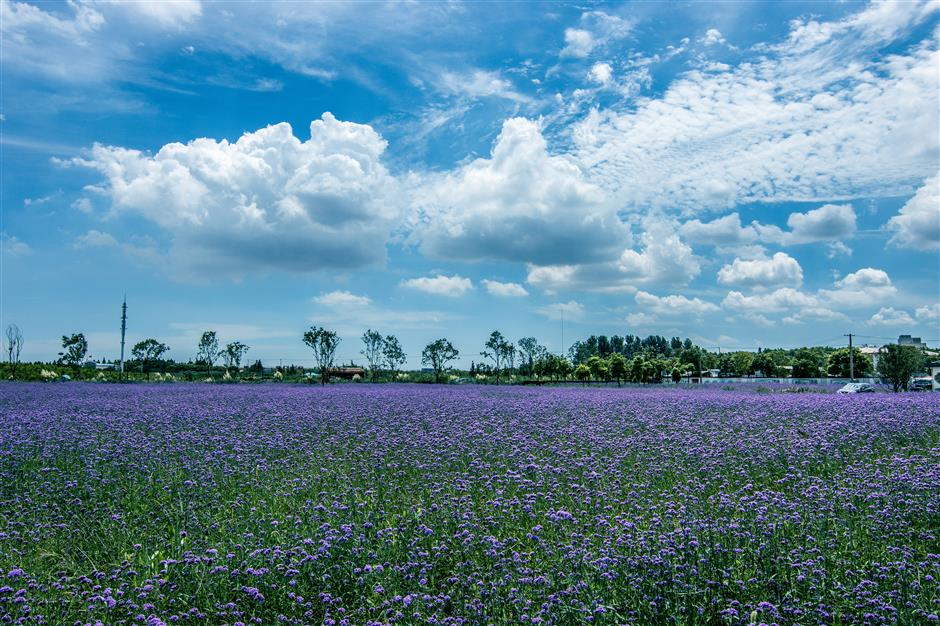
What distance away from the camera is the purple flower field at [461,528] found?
12.9 ft

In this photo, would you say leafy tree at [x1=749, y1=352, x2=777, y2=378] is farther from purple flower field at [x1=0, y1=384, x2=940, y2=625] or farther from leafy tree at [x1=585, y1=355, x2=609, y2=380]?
purple flower field at [x1=0, y1=384, x2=940, y2=625]

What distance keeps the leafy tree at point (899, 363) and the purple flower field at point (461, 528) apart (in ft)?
62.5

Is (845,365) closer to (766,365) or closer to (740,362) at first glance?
(766,365)

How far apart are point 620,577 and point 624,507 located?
191cm

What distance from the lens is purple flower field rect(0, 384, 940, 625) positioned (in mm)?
3934

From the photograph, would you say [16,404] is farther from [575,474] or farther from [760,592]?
[760,592]

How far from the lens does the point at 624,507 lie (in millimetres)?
5941

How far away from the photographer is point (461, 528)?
5.14m

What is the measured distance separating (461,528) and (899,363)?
2813 centimetres

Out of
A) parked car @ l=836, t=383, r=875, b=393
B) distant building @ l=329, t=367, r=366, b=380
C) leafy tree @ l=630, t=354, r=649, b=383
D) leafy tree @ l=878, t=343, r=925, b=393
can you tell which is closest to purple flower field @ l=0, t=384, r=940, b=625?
leafy tree @ l=878, t=343, r=925, b=393

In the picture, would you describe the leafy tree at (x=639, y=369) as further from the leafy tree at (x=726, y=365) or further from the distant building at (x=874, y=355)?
the leafy tree at (x=726, y=365)

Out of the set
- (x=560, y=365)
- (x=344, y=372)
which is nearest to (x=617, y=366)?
(x=560, y=365)

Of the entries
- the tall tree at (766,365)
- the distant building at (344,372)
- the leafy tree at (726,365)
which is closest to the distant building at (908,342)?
Result: the tall tree at (766,365)

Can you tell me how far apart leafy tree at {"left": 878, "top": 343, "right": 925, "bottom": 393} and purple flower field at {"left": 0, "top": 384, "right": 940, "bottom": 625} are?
1905 centimetres
